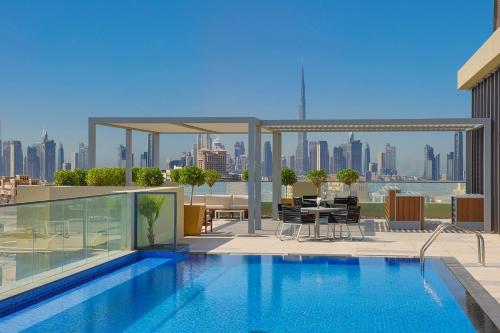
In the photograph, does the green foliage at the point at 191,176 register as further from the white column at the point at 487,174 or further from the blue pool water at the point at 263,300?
the white column at the point at 487,174

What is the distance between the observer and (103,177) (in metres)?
16.8

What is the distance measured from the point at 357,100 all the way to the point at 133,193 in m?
69.6

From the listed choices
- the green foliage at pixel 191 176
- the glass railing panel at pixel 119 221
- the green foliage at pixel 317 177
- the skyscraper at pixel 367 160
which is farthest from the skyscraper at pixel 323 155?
the glass railing panel at pixel 119 221

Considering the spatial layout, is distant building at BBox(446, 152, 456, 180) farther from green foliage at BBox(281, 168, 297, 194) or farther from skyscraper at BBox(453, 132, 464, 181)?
green foliage at BBox(281, 168, 297, 194)

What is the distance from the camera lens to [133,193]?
13.0 m

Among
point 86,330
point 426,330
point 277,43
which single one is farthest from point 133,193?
point 277,43

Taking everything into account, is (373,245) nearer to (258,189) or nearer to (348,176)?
(258,189)

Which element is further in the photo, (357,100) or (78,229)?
(357,100)

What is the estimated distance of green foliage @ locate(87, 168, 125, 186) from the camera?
16672 mm

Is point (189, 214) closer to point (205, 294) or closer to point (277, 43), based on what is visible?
point (205, 294)

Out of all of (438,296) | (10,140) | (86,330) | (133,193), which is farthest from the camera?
(10,140)

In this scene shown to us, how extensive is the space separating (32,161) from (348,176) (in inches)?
3643

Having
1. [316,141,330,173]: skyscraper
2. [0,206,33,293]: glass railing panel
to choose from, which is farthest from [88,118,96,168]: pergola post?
[316,141,330,173]: skyscraper

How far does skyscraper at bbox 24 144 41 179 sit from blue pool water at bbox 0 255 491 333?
96.4 metres
